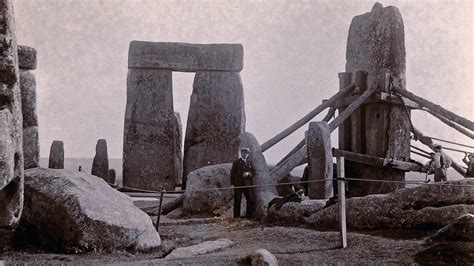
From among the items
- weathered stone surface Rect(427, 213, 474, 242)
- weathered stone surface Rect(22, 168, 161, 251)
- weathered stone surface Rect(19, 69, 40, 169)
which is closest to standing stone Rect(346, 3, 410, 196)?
weathered stone surface Rect(427, 213, 474, 242)

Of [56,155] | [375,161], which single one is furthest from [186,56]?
[375,161]

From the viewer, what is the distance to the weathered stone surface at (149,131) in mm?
14102

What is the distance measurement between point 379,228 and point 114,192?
9.89 feet

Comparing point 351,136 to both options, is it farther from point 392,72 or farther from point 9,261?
point 9,261

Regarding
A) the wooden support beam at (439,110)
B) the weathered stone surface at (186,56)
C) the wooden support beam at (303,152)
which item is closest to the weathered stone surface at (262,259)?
the wooden support beam at (303,152)

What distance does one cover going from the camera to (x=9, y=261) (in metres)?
5.30

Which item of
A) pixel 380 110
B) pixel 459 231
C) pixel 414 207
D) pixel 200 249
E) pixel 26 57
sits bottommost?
pixel 200 249

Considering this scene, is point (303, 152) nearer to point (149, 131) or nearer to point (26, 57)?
point (26, 57)

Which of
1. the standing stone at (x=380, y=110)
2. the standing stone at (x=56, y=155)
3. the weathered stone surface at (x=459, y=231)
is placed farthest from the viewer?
the standing stone at (x=56, y=155)

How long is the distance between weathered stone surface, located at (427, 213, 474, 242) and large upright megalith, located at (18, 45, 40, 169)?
5604 millimetres

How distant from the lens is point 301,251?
221 inches

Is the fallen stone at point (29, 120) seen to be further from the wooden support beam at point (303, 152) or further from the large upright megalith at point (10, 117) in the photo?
the large upright megalith at point (10, 117)

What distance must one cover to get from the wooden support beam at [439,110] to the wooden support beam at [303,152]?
0.48m

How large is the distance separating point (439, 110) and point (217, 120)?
261 inches
